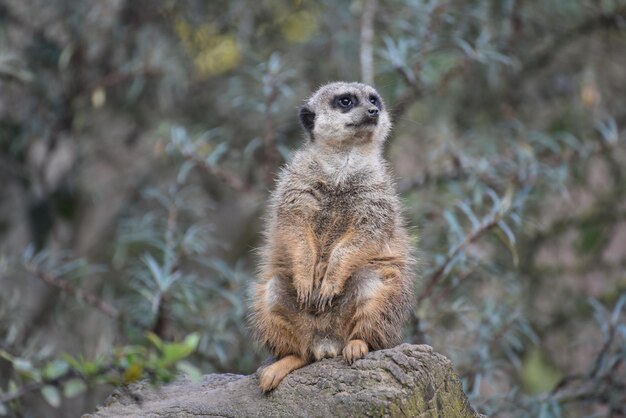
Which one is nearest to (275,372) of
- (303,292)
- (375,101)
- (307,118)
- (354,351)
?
(354,351)

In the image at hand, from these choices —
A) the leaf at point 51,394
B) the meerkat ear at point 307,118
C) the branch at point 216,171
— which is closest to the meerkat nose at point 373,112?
the meerkat ear at point 307,118

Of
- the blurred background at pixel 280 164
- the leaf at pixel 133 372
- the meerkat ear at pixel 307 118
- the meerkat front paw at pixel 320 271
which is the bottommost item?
the blurred background at pixel 280 164

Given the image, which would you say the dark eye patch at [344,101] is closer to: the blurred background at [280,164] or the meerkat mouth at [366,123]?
the meerkat mouth at [366,123]

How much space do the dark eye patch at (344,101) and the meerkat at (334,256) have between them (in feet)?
0.14

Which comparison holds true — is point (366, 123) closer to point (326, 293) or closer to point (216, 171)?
point (326, 293)

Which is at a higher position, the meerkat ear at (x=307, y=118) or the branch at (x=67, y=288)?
the meerkat ear at (x=307, y=118)

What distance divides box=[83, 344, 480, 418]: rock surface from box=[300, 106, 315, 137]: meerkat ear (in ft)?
4.52

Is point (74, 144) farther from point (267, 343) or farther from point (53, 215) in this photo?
point (267, 343)

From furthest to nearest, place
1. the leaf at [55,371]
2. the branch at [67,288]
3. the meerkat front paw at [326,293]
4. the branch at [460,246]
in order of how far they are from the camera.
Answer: the branch at [67,288], the branch at [460,246], the meerkat front paw at [326,293], the leaf at [55,371]

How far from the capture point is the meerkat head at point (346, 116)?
13.6 ft

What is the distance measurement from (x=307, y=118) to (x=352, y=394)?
170cm

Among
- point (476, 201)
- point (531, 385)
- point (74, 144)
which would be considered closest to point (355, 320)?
point (476, 201)

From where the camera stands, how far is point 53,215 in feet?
23.1

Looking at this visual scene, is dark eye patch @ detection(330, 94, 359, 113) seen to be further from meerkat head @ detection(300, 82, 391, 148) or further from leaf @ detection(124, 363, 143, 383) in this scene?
leaf @ detection(124, 363, 143, 383)
